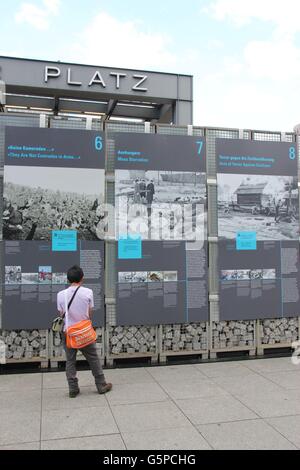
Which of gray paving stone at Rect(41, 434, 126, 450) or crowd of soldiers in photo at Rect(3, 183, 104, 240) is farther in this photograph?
crowd of soldiers in photo at Rect(3, 183, 104, 240)

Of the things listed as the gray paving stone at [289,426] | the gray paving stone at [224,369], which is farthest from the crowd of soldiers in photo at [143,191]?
the gray paving stone at [289,426]

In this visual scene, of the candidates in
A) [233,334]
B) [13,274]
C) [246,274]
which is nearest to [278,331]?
[233,334]

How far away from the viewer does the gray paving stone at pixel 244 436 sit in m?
4.02

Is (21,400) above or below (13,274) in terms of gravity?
below

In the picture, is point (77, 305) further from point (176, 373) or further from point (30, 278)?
point (176, 373)

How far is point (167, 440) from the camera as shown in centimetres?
414

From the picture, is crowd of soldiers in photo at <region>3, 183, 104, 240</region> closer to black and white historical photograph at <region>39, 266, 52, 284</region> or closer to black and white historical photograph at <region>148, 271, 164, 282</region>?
black and white historical photograph at <region>39, 266, 52, 284</region>

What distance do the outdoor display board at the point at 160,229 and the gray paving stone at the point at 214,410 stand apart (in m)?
1.76

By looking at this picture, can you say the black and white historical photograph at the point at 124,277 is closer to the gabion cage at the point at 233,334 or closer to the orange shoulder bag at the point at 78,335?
the orange shoulder bag at the point at 78,335

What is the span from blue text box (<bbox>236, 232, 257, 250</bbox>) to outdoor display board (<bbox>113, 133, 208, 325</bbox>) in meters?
0.61

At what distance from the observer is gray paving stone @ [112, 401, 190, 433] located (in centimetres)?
448

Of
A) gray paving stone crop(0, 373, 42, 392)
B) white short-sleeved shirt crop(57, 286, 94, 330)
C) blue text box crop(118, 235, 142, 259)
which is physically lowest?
gray paving stone crop(0, 373, 42, 392)

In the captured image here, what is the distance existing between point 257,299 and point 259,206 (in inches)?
Answer: 61.9

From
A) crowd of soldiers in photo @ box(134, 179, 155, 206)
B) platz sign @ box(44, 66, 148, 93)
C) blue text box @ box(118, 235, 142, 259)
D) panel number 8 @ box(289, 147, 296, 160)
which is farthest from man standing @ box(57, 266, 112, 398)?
platz sign @ box(44, 66, 148, 93)
